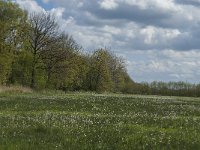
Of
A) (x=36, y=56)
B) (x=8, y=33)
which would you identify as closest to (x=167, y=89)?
(x=36, y=56)

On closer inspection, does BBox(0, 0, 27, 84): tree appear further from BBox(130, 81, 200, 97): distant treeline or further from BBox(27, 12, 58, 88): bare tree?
BBox(130, 81, 200, 97): distant treeline

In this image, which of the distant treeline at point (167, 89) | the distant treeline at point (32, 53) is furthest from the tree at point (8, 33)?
the distant treeline at point (167, 89)

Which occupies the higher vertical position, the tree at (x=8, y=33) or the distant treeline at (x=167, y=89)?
the tree at (x=8, y=33)

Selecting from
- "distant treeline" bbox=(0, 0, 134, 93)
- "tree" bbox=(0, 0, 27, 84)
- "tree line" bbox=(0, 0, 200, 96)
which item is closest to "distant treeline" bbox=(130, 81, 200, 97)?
"tree line" bbox=(0, 0, 200, 96)

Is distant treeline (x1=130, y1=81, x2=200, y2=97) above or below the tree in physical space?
below

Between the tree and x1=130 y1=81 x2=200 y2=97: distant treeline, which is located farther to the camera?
x1=130 y1=81 x2=200 y2=97: distant treeline

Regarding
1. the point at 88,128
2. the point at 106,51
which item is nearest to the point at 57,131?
the point at 88,128

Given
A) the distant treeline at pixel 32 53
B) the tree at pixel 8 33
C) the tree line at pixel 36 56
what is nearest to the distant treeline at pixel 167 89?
the tree line at pixel 36 56

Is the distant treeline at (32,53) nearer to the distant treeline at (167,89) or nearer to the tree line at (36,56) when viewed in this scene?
the tree line at (36,56)

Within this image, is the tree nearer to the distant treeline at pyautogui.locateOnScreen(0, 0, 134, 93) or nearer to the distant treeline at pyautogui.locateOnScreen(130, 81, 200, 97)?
the distant treeline at pyautogui.locateOnScreen(0, 0, 134, 93)

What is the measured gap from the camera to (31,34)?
300ft

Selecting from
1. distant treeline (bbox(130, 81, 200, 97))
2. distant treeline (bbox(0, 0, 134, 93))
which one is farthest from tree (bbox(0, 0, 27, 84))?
distant treeline (bbox(130, 81, 200, 97))

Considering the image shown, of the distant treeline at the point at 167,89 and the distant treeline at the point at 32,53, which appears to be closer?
the distant treeline at the point at 32,53

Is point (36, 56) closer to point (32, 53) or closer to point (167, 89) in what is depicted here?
point (32, 53)
